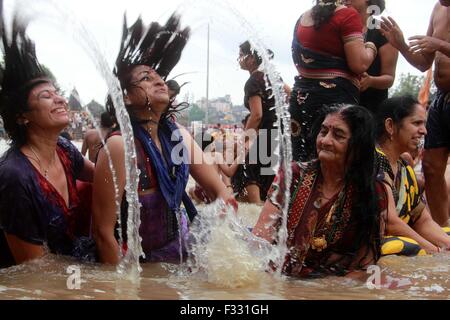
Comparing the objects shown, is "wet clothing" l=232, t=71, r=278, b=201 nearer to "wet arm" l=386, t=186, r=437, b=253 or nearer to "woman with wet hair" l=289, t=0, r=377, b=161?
"woman with wet hair" l=289, t=0, r=377, b=161

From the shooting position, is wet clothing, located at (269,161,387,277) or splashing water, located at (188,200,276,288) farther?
wet clothing, located at (269,161,387,277)

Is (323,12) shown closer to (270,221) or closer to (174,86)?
(174,86)

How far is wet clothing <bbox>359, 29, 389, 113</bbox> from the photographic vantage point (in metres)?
4.85

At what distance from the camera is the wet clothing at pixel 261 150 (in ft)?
19.8

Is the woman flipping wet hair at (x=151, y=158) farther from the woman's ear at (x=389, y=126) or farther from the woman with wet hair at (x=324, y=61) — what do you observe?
the woman's ear at (x=389, y=126)

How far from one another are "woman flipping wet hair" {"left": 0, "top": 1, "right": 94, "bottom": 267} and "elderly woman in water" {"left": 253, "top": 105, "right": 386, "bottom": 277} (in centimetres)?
106

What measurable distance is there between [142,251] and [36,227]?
0.55 metres

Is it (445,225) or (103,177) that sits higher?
(103,177)

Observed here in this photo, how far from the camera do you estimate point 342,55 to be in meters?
4.40

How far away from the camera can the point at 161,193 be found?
360 centimetres

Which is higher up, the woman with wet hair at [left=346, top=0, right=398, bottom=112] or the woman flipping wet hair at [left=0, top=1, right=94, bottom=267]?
the woman with wet hair at [left=346, top=0, right=398, bottom=112]

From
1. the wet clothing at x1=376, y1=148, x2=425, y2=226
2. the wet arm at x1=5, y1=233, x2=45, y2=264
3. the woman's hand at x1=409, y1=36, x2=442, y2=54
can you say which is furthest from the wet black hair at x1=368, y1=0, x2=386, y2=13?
the wet arm at x1=5, y1=233, x2=45, y2=264
